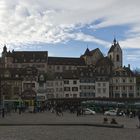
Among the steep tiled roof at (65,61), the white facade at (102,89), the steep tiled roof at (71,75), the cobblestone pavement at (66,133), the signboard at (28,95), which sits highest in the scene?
the steep tiled roof at (65,61)

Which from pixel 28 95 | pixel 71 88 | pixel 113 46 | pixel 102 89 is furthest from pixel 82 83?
pixel 113 46

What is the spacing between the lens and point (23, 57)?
A: 171 metres

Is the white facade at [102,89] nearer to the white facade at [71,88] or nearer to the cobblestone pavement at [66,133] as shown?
the white facade at [71,88]

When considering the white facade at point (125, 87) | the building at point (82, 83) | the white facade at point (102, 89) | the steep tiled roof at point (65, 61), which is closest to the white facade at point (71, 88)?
the building at point (82, 83)

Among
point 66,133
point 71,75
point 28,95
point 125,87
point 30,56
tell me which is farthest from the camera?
point 30,56

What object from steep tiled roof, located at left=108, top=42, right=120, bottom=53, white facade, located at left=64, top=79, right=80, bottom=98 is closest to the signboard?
white facade, located at left=64, top=79, right=80, bottom=98

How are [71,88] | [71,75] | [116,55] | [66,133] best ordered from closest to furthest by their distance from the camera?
[66,133], [71,88], [71,75], [116,55]

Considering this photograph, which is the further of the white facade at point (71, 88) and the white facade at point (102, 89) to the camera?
the white facade at point (102, 89)

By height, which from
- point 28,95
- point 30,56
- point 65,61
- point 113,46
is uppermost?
point 113,46

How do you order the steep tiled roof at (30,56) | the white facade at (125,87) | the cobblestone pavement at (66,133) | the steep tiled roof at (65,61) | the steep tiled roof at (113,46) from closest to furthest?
the cobblestone pavement at (66,133)
the white facade at (125,87)
the steep tiled roof at (30,56)
the steep tiled roof at (65,61)
the steep tiled roof at (113,46)

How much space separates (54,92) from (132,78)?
26.9 meters

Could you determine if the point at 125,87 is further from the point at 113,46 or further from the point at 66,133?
the point at 66,133

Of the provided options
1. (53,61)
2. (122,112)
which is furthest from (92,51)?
(122,112)

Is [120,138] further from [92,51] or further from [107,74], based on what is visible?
[92,51]
